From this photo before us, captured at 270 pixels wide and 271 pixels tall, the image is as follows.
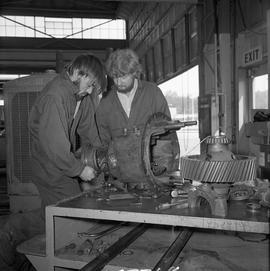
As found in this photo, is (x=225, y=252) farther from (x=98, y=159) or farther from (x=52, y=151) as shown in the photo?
(x=52, y=151)

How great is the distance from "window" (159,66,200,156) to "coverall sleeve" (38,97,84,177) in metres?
2.96

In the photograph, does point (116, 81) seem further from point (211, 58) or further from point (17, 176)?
point (211, 58)

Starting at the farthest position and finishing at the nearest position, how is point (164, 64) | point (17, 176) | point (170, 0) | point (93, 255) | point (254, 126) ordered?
1. point (164, 64)
2. point (170, 0)
3. point (17, 176)
4. point (254, 126)
5. point (93, 255)

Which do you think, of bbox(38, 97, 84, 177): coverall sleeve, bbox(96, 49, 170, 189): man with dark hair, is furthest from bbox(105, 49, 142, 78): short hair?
bbox(38, 97, 84, 177): coverall sleeve

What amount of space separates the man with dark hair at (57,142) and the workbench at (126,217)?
8.1 inches

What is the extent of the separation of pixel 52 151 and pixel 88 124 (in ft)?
1.28

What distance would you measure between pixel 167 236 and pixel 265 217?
0.46m

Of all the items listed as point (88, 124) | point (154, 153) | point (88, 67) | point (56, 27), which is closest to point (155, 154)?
point (154, 153)

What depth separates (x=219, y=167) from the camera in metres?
0.95

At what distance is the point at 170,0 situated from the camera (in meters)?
3.05

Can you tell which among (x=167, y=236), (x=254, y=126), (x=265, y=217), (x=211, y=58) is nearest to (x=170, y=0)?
(x=211, y=58)

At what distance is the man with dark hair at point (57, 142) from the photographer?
4.34ft

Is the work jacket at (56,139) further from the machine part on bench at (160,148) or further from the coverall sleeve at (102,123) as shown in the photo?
the machine part on bench at (160,148)

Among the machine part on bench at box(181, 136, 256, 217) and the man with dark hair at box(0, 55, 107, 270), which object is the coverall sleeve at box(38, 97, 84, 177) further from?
the machine part on bench at box(181, 136, 256, 217)
